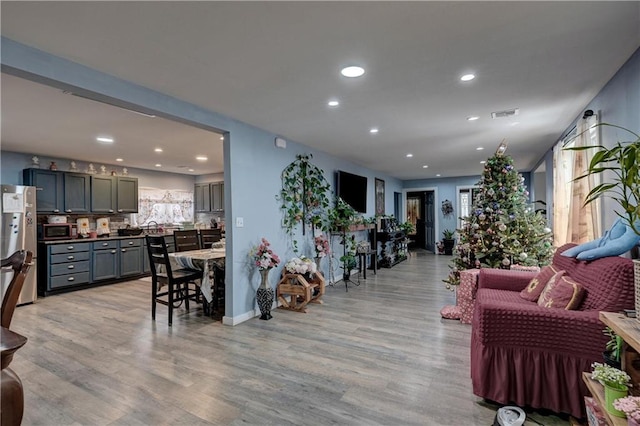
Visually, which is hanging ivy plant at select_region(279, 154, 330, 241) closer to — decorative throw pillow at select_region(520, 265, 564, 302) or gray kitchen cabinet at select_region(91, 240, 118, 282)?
decorative throw pillow at select_region(520, 265, 564, 302)

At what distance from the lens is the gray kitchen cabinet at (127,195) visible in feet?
21.0

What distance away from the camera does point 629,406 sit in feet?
4.11

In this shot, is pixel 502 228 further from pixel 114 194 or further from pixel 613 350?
pixel 114 194

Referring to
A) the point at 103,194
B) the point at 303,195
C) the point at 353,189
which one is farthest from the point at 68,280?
the point at 353,189

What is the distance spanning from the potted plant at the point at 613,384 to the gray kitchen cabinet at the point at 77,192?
281 inches

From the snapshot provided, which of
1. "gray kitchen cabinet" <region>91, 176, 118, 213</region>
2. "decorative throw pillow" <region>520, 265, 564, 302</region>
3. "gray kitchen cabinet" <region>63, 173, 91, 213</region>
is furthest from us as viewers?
"gray kitchen cabinet" <region>91, 176, 118, 213</region>

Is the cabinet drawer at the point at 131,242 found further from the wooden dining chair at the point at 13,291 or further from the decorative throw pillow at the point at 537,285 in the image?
the decorative throw pillow at the point at 537,285

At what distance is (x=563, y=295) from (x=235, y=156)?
3.26 metres

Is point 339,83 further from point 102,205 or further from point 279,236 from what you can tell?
point 102,205

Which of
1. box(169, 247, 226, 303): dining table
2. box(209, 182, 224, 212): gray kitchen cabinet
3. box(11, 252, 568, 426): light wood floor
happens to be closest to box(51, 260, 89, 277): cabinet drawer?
box(11, 252, 568, 426): light wood floor

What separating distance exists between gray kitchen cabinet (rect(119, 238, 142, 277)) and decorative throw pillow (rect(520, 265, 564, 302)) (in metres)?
6.45

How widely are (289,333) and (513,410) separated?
2.06m

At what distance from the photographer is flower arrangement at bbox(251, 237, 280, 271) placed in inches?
147

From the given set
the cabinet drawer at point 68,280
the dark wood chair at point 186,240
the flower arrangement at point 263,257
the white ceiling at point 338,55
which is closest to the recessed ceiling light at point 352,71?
the white ceiling at point 338,55
